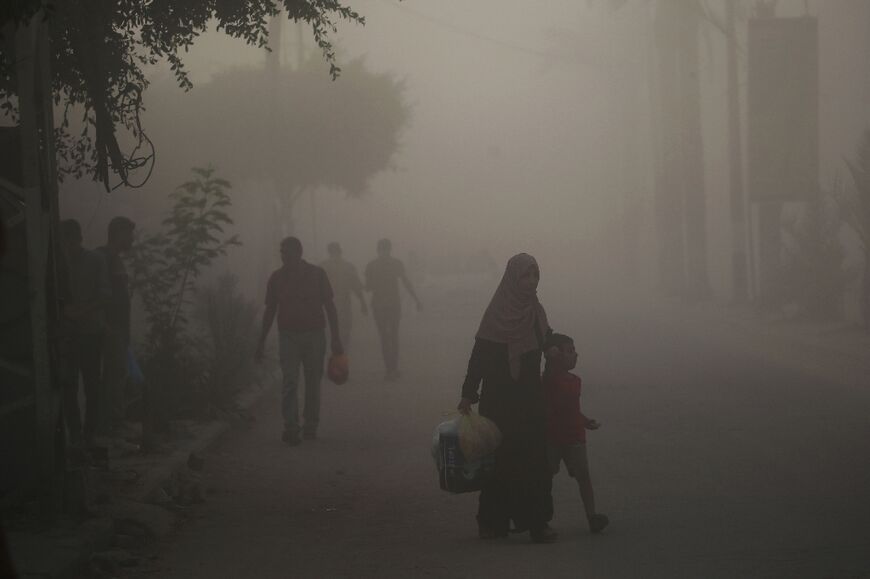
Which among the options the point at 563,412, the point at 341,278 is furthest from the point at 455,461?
the point at 341,278

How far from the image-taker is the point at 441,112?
6658 inches

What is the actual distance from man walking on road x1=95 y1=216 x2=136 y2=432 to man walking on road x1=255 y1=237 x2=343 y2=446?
4.89 ft

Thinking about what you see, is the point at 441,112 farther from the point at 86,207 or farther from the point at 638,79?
the point at 86,207

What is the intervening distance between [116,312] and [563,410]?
5134 mm

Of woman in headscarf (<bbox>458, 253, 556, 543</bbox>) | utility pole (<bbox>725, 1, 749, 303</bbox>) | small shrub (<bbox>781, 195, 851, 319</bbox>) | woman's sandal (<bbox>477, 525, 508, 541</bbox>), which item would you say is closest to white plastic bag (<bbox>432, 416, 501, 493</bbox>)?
woman in headscarf (<bbox>458, 253, 556, 543</bbox>)

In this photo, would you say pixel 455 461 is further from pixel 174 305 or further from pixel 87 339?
pixel 174 305

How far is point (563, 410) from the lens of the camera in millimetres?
8117

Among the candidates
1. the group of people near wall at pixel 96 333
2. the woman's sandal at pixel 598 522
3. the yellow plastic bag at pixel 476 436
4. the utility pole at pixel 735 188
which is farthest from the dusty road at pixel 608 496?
the utility pole at pixel 735 188

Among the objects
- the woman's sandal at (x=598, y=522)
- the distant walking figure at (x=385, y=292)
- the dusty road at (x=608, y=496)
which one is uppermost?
the distant walking figure at (x=385, y=292)

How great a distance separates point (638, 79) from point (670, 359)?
Answer: 4104 centimetres

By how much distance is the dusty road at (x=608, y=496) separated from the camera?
23.7 ft

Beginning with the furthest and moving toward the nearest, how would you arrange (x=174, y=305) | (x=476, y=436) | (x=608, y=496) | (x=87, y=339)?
(x=174, y=305), (x=87, y=339), (x=608, y=496), (x=476, y=436)

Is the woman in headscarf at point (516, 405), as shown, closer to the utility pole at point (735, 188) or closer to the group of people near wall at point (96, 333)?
the group of people near wall at point (96, 333)

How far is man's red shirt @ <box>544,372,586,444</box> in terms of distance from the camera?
8.08m
